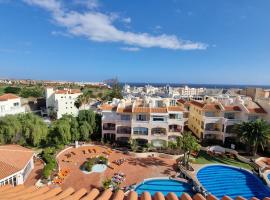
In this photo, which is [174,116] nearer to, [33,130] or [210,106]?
[210,106]

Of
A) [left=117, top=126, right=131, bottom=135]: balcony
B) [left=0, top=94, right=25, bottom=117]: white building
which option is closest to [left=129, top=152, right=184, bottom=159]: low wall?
[left=117, top=126, right=131, bottom=135]: balcony

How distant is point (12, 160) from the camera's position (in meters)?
22.4

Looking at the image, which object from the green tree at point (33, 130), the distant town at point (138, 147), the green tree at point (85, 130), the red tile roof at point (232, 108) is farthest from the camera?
the red tile roof at point (232, 108)

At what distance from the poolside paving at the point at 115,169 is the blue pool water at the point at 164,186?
0.95 m

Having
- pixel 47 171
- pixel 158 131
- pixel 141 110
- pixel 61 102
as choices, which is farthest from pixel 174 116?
pixel 61 102

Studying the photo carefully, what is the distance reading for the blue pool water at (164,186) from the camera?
23.3 m

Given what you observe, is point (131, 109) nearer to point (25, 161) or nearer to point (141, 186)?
point (141, 186)

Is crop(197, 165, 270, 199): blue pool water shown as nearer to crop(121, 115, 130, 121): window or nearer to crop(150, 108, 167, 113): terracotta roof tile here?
crop(150, 108, 167, 113): terracotta roof tile

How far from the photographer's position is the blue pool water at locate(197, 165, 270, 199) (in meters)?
23.4

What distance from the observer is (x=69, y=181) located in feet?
78.4

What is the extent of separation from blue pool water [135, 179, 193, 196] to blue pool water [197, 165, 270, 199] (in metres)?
2.59

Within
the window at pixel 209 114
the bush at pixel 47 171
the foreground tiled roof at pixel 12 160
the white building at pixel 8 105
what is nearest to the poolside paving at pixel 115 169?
the bush at pixel 47 171

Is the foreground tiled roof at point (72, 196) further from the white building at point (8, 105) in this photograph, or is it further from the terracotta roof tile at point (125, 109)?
the white building at point (8, 105)

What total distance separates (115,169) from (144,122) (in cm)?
1152
